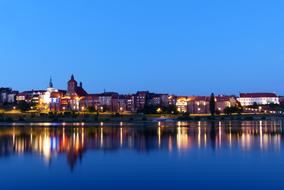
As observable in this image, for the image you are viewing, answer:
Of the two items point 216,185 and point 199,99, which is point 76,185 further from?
point 199,99

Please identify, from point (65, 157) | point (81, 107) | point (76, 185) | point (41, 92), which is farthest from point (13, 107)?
point (76, 185)

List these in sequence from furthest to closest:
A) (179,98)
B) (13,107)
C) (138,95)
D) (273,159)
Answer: (179,98), (138,95), (13,107), (273,159)

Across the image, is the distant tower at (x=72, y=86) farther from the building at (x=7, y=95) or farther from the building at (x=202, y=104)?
the building at (x=202, y=104)

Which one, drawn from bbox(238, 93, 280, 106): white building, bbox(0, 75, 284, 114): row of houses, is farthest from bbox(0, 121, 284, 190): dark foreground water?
bbox(238, 93, 280, 106): white building

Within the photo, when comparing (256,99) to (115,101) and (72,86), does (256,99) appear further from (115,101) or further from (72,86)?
(72,86)

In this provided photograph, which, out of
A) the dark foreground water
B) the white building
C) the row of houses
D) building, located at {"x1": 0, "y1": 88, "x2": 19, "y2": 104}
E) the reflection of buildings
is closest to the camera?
the dark foreground water

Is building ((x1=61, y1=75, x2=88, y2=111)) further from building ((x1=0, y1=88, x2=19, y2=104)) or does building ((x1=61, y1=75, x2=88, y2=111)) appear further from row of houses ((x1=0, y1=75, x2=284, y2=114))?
building ((x1=0, y1=88, x2=19, y2=104))

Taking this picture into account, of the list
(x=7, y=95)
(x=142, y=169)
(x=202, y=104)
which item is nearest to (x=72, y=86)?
(x=7, y=95)

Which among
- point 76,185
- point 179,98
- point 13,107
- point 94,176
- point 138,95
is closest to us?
point 76,185

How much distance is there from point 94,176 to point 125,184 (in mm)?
1770

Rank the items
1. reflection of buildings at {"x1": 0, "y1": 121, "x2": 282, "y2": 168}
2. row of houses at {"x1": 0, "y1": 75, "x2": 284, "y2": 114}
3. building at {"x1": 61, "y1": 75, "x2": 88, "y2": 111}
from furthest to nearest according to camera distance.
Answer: building at {"x1": 61, "y1": 75, "x2": 88, "y2": 111} → row of houses at {"x1": 0, "y1": 75, "x2": 284, "y2": 114} → reflection of buildings at {"x1": 0, "y1": 121, "x2": 282, "y2": 168}

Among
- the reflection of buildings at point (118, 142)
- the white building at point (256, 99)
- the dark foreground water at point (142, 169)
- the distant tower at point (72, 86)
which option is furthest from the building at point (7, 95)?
the dark foreground water at point (142, 169)

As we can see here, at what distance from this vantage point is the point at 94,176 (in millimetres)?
14867

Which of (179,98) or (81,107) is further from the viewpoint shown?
(179,98)
